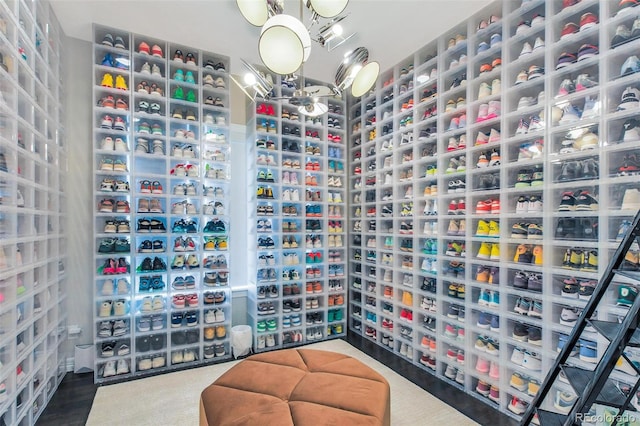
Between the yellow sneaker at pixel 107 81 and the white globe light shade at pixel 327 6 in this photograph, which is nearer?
the white globe light shade at pixel 327 6

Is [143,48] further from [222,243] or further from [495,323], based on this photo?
[495,323]

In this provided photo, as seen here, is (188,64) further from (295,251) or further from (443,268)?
(443,268)

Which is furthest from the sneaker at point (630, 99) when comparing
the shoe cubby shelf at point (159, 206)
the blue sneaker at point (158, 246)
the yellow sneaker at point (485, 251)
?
the blue sneaker at point (158, 246)

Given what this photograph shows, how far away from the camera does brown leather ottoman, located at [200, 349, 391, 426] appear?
1.57m

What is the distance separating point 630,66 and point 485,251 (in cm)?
156

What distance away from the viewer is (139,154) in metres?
3.27

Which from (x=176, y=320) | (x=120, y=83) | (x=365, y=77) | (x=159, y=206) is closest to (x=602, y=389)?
(x=365, y=77)

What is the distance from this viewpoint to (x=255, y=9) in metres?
1.70

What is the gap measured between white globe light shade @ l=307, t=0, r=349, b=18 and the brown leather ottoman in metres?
2.13

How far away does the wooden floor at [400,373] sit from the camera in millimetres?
2426

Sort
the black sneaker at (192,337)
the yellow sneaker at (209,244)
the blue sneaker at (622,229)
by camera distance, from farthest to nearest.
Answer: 1. the yellow sneaker at (209,244)
2. the black sneaker at (192,337)
3. the blue sneaker at (622,229)

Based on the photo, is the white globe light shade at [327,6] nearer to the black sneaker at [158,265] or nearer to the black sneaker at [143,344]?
the black sneaker at [158,265]

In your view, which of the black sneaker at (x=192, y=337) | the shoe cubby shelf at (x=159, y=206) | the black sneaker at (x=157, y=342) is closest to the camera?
the shoe cubby shelf at (x=159, y=206)

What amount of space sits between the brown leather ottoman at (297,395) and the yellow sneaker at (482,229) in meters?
1.59
